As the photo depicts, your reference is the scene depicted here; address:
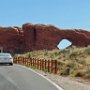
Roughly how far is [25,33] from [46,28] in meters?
5.19

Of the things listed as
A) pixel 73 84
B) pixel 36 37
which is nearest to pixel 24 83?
pixel 73 84

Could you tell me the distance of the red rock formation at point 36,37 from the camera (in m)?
100

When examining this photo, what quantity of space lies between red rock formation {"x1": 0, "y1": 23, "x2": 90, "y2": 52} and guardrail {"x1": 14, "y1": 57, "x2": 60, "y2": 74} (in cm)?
4701

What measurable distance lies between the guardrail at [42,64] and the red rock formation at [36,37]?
47011 millimetres

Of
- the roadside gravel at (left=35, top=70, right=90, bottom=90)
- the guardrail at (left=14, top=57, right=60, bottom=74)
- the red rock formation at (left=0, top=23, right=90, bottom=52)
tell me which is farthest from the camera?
the red rock formation at (left=0, top=23, right=90, bottom=52)

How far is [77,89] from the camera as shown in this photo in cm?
1786

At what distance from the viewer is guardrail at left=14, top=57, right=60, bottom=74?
109ft

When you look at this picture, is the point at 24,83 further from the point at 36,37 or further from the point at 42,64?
the point at 36,37

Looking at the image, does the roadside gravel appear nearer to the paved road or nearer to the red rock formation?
the paved road

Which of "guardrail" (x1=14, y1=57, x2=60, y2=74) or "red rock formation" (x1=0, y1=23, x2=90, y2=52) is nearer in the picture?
"guardrail" (x1=14, y1=57, x2=60, y2=74)

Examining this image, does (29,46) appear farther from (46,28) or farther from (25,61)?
(25,61)

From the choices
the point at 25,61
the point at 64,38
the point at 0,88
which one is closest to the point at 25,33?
the point at 64,38

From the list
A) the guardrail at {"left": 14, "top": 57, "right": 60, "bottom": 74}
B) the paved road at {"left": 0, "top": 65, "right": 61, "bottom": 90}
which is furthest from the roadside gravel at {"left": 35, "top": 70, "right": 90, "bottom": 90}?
the guardrail at {"left": 14, "top": 57, "right": 60, "bottom": 74}

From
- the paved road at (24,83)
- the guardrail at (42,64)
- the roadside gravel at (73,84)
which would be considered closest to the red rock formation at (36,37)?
the guardrail at (42,64)
